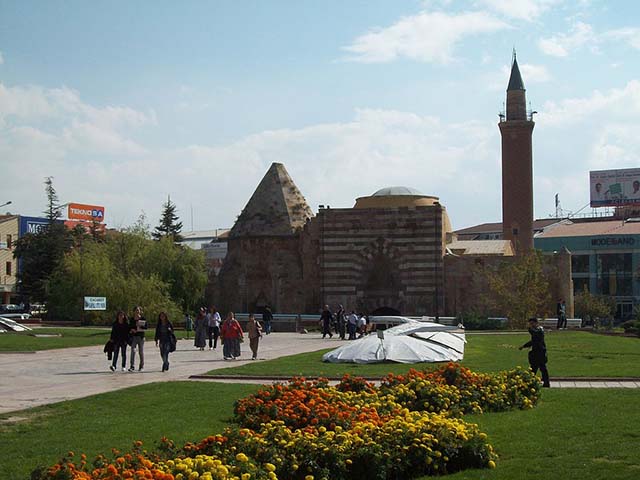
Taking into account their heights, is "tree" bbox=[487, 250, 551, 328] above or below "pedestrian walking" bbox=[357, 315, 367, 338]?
above

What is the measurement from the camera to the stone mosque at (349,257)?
182 feet

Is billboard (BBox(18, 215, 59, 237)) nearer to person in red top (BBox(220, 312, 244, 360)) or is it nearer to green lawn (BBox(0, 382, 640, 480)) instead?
person in red top (BBox(220, 312, 244, 360))

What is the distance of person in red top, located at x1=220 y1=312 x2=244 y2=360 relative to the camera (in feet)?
82.2

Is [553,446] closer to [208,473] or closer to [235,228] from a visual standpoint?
[208,473]

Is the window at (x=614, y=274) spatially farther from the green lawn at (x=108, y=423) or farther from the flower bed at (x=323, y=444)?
the flower bed at (x=323, y=444)

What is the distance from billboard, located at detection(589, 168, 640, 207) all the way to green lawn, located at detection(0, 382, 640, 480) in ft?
249

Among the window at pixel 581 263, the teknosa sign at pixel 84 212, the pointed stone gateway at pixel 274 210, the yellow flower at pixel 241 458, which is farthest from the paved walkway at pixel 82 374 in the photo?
the teknosa sign at pixel 84 212

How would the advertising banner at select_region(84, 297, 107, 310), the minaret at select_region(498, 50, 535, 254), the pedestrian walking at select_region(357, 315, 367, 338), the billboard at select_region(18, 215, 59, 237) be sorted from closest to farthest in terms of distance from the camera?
1. the pedestrian walking at select_region(357, 315, 367, 338)
2. the advertising banner at select_region(84, 297, 107, 310)
3. the minaret at select_region(498, 50, 535, 254)
4. the billboard at select_region(18, 215, 59, 237)

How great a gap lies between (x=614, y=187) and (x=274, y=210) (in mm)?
42482

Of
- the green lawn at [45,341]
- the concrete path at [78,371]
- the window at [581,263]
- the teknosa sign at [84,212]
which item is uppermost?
the teknosa sign at [84,212]

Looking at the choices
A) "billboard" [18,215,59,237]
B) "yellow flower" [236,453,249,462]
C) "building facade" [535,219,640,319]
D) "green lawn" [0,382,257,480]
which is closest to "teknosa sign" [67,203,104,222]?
"billboard" [18,215,59,237]

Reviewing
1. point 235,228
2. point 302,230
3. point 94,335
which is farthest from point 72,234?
point 94,335

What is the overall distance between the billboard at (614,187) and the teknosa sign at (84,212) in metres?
52.4

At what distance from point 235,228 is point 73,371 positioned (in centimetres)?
3970
